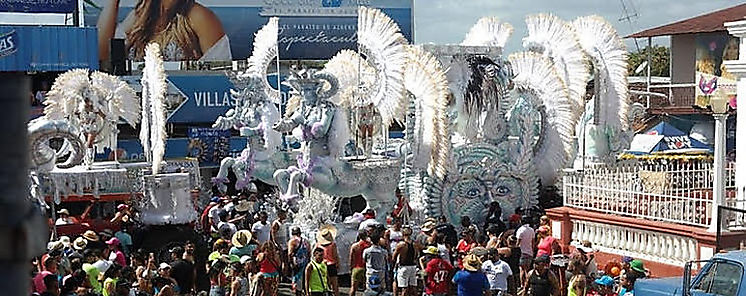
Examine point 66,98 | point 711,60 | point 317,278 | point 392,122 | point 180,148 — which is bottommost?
point 317,278

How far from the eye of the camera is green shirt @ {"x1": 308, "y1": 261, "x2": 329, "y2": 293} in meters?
10.5

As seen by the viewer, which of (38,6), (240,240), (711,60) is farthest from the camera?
(711,60)

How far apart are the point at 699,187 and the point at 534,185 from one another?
259 cm

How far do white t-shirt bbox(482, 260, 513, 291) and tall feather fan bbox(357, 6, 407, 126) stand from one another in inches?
220

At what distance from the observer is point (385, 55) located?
15.3 meters

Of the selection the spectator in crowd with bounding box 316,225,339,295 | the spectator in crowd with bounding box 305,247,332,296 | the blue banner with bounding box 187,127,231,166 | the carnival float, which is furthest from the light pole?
the blue banner with bounding box 187,127,231,166

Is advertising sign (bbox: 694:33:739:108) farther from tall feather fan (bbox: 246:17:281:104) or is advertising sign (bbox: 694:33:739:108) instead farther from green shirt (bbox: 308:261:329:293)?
green shirt (bbox: 308:261:329:293)

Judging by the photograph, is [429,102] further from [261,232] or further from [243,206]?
[261,232]

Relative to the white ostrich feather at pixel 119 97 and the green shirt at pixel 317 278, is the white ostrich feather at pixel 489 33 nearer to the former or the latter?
the white ostrich feather at pixel 119 97

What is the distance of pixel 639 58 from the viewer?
5816cm

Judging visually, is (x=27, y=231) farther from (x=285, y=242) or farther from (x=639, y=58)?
(x=639, y=58)

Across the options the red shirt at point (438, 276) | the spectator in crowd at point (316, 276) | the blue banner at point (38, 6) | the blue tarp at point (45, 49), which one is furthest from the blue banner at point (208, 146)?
the red shirt at point (438, 276)

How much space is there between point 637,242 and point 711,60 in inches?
897

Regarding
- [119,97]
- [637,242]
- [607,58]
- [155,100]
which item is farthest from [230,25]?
[637,242]
